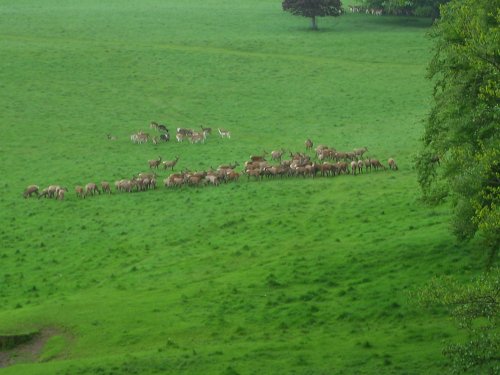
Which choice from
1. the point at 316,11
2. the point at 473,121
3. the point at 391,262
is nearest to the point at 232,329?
the point at 391,262

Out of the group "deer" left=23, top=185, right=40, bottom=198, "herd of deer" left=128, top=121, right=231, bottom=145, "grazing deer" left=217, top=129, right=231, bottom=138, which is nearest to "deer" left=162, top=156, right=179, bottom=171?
"herd of deer" left=128, top=121, right=231, bottom=145

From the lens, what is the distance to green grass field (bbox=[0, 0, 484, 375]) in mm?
32616

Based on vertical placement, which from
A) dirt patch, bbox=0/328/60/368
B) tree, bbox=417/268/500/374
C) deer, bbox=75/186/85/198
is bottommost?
dirt patch, bbox=0/328/60/368

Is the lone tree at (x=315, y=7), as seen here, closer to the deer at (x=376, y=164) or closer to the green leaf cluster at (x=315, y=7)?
the green leaf cluster at (x=315, y=7)

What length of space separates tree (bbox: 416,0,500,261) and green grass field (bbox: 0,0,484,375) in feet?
11.6

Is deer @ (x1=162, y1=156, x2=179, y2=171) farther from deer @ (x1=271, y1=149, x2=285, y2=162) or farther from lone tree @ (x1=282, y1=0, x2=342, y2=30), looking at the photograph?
lone tree @ (x1=282, y1=0, x2=342, y2=30)

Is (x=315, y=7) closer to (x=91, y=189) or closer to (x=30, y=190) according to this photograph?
(x=91, y=189)

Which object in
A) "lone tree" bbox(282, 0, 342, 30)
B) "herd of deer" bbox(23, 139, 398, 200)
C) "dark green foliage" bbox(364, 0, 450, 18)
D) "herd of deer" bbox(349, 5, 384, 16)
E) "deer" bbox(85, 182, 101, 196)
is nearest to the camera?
"deer" bbox(85, 182, 101, 196)

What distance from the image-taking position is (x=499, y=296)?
2320cm

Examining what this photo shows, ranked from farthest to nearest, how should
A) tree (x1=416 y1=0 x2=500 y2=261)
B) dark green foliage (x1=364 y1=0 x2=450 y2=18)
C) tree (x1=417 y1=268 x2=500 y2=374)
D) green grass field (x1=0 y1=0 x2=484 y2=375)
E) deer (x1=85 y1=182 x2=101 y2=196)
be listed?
dark green foliage (x1=364 y1=0 x2=450 y2=18), deer (x1=85 y1=182 x2=101 y2=196), green grass field (x1=0 y1=0 x2=484 y2=375), tree (x1=416 y1=0 x2=500 y2=261), tree (x1=417 y1=268 x2=500 y2=374)

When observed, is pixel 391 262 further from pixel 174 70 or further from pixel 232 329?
pixel 174 70

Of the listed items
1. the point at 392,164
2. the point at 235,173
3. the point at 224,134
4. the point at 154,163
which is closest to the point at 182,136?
the point at 224,134

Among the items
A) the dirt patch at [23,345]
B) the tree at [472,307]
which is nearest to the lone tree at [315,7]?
the dirt patch at [23,345]

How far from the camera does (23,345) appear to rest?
35.3 meters
